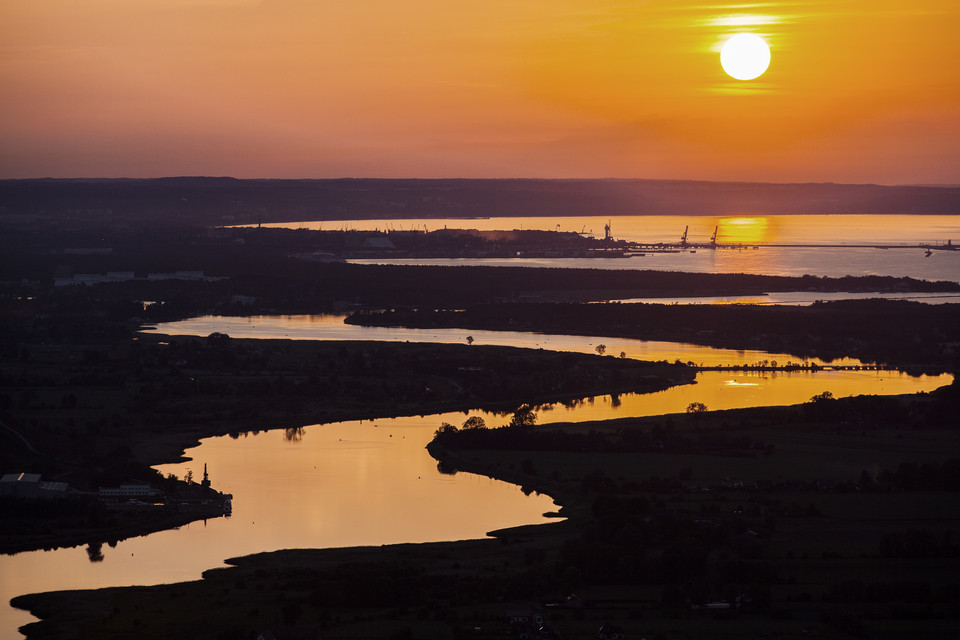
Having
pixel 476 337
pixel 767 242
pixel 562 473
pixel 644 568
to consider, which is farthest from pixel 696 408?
pixel 767 242

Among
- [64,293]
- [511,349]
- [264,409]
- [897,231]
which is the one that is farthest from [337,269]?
[897,231]

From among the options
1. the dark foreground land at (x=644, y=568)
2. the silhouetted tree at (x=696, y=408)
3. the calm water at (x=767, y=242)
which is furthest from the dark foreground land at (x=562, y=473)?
the calm water at (x=767, y=242)

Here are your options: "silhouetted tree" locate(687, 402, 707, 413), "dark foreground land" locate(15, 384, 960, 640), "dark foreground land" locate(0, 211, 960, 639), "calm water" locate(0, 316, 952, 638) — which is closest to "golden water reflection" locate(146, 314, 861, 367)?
"dark foreground land" locate(0, 211, 960, 639)

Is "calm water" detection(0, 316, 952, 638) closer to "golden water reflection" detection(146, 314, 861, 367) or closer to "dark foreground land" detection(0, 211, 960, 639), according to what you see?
"dark foreground land" detection(0, 211, 960, 639)

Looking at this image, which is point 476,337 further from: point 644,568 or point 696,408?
point 644,568

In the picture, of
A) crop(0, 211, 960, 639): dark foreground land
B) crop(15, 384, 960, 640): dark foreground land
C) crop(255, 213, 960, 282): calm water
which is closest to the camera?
crop(15, 384, 960, 640): dark foreground land

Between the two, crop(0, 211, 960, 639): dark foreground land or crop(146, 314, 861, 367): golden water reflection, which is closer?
crop(0, 211, 960, 639): dark foreground land

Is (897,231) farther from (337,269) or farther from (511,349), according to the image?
(511,349)
